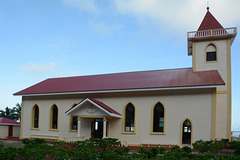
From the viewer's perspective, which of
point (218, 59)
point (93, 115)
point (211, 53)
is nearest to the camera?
point (93, 115)

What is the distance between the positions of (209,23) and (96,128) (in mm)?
14054

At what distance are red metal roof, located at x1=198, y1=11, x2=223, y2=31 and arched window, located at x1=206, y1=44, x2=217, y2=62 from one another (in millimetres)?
1978

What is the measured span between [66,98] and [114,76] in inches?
203

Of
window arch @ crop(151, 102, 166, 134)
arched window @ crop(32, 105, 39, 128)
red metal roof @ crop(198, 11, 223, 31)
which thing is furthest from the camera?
arched window @ crop(32, 105, 39, 128)

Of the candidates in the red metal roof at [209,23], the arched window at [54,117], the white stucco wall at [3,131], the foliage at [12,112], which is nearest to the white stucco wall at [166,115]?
the arched window at [54,117]

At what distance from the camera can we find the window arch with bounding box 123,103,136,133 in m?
19.8

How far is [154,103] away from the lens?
62.7ft

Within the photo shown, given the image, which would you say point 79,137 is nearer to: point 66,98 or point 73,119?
point 73,119

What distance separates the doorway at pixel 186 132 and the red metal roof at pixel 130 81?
114 inches

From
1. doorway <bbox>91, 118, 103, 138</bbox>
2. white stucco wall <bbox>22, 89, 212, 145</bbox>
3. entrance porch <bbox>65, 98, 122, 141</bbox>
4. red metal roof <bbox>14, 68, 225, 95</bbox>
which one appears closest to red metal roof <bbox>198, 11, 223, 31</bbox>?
red metal roof <bbox>14, 68, 225, 95</bbox>

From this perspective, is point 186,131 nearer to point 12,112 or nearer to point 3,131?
point 3,131

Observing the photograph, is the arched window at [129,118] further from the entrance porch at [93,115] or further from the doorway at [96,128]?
the doorway at [96,128]

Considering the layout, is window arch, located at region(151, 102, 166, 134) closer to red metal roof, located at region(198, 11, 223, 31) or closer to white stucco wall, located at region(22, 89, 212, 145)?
white stucco wall, located at region(22, 89, 212, 145)

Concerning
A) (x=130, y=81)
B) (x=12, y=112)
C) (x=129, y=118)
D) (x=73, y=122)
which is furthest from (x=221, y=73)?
(x=12, y=112)
